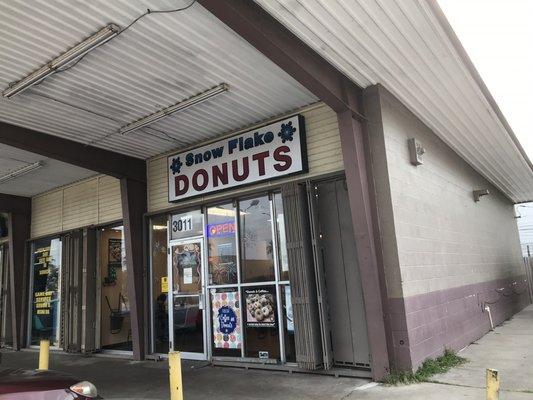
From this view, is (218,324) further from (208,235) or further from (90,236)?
(90,236)

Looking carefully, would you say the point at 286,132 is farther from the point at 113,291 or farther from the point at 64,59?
the point at 113,291

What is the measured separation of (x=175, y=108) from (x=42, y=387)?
183 inches

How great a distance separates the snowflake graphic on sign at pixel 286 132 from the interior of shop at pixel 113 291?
5141 millimetres

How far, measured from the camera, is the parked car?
11.1 ft

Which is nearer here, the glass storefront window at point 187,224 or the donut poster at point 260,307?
the donut poster at point 260,307

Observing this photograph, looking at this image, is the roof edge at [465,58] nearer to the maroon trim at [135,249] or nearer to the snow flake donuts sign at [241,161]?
the snow flake donuts sign at [241,161]

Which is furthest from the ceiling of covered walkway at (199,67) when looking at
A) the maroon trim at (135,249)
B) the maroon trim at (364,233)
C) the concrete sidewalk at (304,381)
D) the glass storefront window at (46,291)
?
the glass storefront window at (46,291)

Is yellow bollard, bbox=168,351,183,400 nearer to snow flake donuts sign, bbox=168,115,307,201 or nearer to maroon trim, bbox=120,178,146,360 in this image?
snow flake donuts sign, bbox=168,115,307,201

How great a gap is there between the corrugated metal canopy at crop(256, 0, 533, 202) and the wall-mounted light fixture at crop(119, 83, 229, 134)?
1781mm

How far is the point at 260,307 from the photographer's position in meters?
7.57

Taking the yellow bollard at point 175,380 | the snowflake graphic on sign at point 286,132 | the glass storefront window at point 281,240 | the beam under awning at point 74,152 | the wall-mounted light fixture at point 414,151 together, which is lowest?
the yellow bollard at point 175,380

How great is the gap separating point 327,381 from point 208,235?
3.55m

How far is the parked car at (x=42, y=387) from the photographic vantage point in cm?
339

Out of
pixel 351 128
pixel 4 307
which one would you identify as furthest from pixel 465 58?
pixel 4 307
